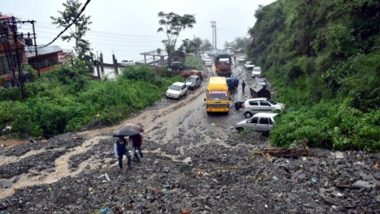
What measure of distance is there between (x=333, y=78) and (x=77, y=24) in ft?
103

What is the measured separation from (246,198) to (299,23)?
2533 centimetres

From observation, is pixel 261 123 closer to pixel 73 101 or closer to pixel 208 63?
pixel 73 101

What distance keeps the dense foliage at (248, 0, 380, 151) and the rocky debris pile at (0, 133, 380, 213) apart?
5.57 feet

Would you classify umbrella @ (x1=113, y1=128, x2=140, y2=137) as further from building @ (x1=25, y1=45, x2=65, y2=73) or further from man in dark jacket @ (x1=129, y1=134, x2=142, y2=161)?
building @ (x1=25, y1=45, x2=65, y2=73)

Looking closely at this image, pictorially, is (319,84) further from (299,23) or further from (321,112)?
(299,23)

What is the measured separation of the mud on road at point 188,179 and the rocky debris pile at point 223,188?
3cm

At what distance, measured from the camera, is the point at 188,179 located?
13.5 metres

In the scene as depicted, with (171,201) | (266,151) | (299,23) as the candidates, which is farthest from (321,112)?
(299,23)

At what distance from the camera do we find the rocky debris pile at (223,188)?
35.8 feet

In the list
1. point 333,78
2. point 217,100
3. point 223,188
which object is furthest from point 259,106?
point 223,188

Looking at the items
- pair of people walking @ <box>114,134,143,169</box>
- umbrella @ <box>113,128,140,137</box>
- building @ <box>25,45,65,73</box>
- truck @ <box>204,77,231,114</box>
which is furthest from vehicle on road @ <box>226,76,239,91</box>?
umbrella @ <box>113,128,140,137</box>

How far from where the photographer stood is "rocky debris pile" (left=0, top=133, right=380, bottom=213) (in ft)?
35.8

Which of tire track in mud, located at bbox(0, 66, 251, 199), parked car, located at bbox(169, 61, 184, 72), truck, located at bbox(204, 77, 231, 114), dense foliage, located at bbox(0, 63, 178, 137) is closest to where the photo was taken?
tire track in mud, located at bbox(0, 66, 251, 199)

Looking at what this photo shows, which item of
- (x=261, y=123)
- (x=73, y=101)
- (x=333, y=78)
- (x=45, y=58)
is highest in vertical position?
(x=45, y=58)
